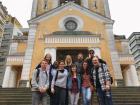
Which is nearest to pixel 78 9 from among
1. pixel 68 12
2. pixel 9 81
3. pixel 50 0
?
pixel 68 12

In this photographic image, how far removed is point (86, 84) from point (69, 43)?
1424 centimetres

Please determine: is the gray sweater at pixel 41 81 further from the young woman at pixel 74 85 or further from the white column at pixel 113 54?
the white column at pixel 113 54

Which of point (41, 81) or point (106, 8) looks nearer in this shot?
point (41, 81)

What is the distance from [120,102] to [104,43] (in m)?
12.4

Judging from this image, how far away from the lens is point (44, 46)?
72.4ft

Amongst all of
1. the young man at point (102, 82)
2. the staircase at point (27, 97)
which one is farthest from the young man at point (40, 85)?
the staircase at point (27, 97)

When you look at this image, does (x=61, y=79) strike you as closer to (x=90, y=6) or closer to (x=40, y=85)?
(x=40, y=85)

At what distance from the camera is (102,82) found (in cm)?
751

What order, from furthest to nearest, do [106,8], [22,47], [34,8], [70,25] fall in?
[34,8], [106,8], [22,47], [70,25]

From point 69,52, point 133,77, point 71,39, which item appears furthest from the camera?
point 133,77

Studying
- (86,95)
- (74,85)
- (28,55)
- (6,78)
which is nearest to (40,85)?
(74,85)

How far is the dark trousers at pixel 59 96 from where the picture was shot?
25.0ft

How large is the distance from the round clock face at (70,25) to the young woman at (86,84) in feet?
51.3

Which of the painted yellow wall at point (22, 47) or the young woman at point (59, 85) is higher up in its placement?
the painted yellow wall at point (22, 47)
